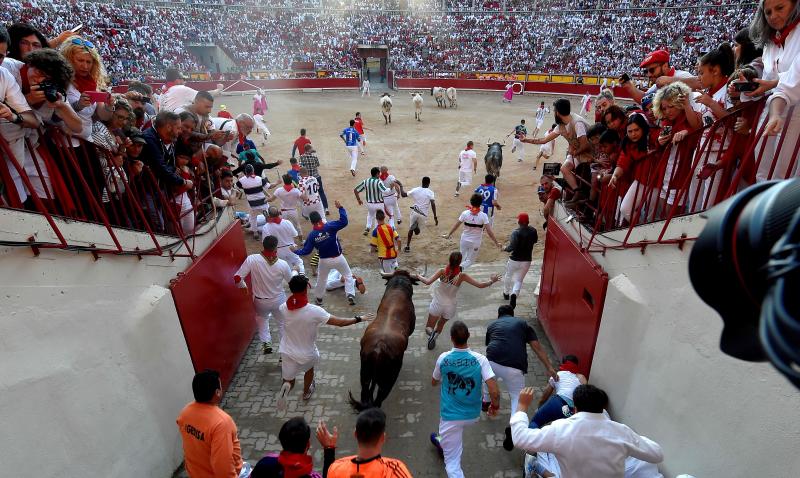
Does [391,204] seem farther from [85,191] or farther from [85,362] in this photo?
[85,362]

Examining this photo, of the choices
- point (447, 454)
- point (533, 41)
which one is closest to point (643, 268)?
point (447, 454)

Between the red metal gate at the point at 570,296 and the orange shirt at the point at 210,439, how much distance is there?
4092mm

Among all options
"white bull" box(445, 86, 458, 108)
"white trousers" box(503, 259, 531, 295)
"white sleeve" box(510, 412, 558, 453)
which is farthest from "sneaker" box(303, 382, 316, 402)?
"white bull" box(445, 86, 458, 108)

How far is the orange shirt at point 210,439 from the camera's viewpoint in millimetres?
3480

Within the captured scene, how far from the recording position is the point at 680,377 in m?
3.77

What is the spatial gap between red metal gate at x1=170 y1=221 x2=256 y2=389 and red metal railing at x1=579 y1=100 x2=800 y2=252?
4.91 meters

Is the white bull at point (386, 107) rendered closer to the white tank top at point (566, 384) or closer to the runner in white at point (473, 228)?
the runner in white at point (473, 228)

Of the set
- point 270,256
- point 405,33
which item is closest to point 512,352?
point 270,256

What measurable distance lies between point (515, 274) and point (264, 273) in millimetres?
4362

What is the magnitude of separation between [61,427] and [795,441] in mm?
4966

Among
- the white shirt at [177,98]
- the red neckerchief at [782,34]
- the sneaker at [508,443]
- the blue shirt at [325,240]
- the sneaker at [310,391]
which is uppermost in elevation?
the red neckerchief at [782,34]

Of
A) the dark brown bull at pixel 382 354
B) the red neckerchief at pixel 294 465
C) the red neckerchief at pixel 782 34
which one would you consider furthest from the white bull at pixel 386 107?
the red neckerchief at pixel 294 465

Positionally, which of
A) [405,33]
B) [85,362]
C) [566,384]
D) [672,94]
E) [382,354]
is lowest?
[382,354]

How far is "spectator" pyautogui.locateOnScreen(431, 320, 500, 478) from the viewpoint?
14.2 feet
